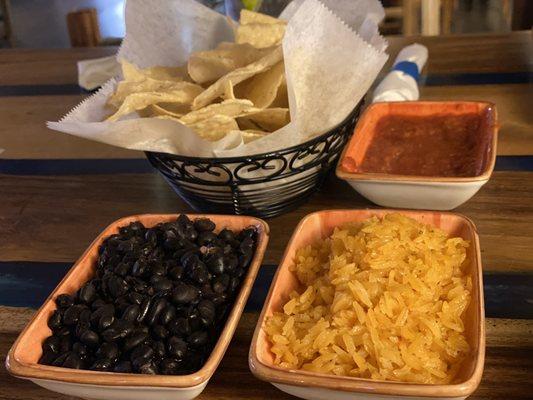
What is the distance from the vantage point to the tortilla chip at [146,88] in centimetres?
109

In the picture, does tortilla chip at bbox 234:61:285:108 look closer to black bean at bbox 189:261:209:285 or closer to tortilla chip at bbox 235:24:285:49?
tortilla chip at bbox 235:24:285:49

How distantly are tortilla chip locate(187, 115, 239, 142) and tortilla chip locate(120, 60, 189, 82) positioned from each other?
0.20m

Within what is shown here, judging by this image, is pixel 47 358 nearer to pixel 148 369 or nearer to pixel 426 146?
pixel 148 369

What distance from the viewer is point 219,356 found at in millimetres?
734

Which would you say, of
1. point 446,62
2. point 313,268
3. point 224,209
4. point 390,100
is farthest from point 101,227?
point 446,62

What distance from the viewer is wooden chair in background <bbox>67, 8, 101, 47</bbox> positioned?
2.48m

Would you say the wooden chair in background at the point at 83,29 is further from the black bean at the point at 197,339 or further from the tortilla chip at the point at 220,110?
the black bean at the point at 197,339

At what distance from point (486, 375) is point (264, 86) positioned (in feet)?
2.12

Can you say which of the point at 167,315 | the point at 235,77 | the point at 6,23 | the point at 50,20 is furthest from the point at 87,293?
the point at 50,20

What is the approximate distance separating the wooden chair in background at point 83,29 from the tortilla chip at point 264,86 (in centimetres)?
152

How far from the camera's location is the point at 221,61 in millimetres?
1177

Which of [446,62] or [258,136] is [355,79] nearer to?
[258,136]

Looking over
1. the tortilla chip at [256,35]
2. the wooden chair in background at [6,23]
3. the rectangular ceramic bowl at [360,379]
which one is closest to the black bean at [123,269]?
the rectangular ceramic bowl at [360,379]

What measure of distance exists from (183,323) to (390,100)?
0.80 metres
